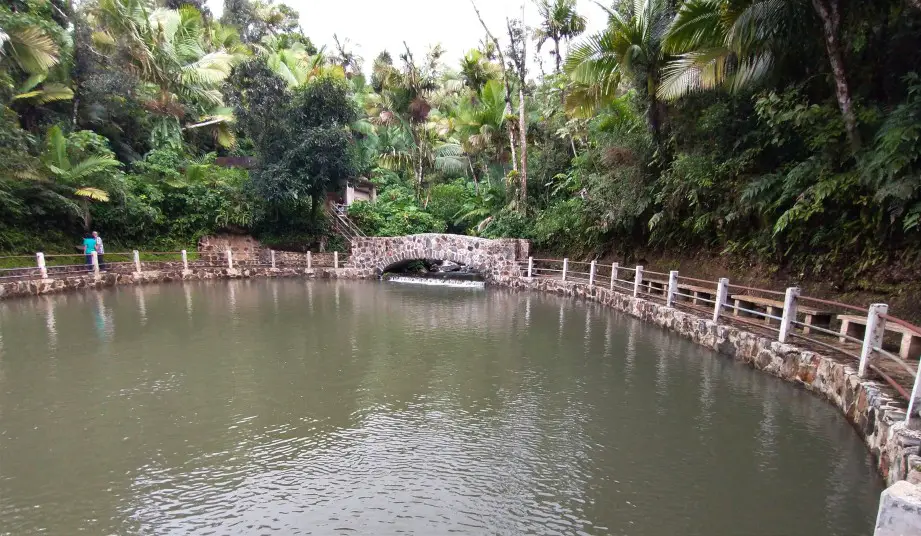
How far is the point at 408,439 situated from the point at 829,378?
4.77 m

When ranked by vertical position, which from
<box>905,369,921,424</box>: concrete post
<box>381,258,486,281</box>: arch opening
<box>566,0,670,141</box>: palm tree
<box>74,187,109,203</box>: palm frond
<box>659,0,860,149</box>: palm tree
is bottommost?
<box>381,258,486,281</box>: arch opening

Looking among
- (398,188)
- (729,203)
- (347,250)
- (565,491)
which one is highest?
(398,188)

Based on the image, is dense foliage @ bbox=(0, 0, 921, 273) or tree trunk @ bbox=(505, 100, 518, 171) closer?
dense foliage @ bbox=(0, 0, 921, 273)

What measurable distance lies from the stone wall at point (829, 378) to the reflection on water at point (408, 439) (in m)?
0.18

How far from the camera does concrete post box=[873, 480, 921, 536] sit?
2.42m

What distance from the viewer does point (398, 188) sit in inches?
1016

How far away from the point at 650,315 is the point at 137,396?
880 centimetres

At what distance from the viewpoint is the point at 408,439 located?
454 cm

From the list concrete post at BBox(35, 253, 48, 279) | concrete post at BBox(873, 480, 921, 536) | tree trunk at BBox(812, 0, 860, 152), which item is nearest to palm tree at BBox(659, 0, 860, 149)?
tree trunk at BBox(812, 0, 860, 152)

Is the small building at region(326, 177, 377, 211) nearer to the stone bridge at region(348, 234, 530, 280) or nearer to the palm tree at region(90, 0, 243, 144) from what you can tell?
the stone bridge at region(348, 234, 530, 280)

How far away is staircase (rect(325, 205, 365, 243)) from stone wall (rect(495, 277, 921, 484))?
1326cm

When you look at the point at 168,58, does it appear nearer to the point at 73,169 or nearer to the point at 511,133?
the point at 73,169

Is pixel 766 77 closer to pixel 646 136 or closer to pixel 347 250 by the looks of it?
pixel 646 136

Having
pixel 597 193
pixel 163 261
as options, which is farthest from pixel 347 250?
pixel 597 193
